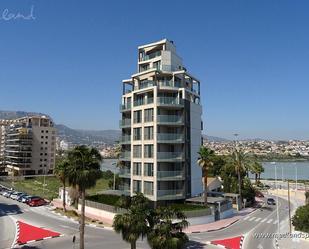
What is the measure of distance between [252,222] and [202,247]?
18.2 metres

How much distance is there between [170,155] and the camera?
173ft

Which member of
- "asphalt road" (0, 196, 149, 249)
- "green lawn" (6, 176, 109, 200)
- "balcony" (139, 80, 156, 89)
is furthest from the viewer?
"green lawn" (6, 176, 109, 200)

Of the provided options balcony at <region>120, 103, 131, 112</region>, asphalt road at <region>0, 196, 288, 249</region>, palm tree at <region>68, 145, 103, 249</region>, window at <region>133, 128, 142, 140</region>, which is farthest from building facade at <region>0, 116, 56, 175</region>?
palm tree at <region>68, 145, 103, 249</region>

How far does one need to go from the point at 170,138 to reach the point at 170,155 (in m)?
2.64

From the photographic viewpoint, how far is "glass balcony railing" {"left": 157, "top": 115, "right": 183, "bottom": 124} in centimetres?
5262

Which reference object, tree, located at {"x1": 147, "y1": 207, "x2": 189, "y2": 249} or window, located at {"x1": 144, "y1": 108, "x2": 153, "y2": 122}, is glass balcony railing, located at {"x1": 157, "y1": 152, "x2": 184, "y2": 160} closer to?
window, located at {"x1": 144, "y1": 108, "x2": 153, "y2": 122}

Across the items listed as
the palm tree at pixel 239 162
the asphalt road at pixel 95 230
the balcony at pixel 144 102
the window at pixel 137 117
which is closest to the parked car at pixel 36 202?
the asphalt road at pixel 95 230

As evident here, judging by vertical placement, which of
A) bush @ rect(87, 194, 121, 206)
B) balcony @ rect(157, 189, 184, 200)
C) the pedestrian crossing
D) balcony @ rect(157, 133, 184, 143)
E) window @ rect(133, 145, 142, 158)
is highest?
balcony @ rect(157, 133, 184, 143)

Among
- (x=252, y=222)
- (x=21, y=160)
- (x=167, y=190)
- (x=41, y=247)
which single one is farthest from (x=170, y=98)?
(x=21, y=160)

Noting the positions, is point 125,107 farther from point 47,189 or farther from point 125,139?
point 47,189

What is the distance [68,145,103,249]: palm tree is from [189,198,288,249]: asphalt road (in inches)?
594

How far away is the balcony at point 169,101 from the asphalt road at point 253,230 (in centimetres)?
2003

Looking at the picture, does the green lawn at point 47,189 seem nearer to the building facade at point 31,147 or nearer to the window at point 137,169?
the window at point 137,169

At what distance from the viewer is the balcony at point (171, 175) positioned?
51.6 metres
